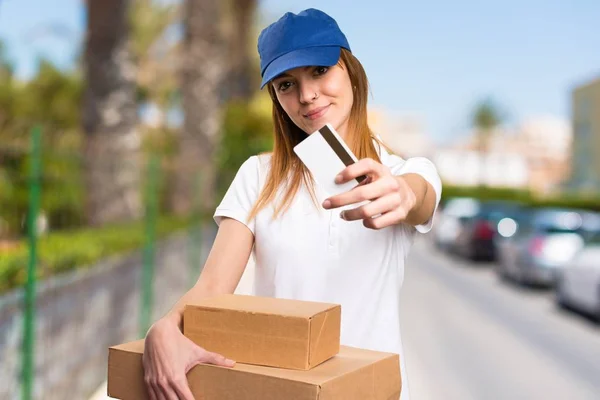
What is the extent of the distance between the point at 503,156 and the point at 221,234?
98240 millimetres

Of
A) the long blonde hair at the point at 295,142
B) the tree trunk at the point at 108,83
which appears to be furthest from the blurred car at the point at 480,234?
the long blonde hair at the point at 295,142

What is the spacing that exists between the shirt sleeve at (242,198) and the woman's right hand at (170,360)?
324mm

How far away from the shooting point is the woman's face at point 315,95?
2.03 m

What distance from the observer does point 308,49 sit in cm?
197

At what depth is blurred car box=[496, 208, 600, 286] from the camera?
48.7 feet

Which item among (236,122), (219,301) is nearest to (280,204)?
(219,301)

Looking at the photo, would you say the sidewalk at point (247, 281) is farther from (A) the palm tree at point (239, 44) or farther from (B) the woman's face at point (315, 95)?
(A) the palm tree at point (239, 44)

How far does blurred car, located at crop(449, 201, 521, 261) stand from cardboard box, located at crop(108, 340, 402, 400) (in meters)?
20.4

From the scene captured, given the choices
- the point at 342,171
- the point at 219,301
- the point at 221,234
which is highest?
the point at 342,171

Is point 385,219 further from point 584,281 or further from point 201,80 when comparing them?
point 201,80

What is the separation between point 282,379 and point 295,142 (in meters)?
0.69

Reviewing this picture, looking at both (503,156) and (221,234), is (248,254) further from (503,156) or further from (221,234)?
(503,156)

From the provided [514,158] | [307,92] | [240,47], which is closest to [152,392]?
[307,92]

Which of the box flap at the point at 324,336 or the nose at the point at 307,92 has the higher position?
the nose at the point at 307,92
